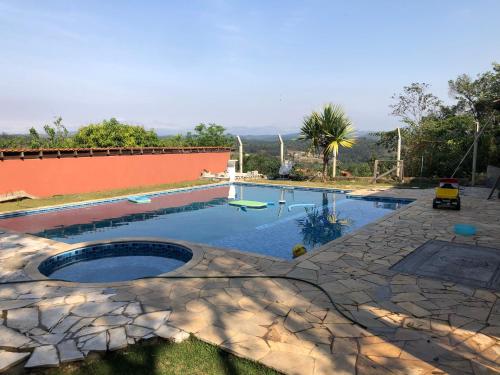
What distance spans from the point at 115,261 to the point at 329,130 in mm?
12800

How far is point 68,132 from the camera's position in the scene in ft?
74.8

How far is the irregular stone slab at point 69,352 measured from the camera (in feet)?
10.9

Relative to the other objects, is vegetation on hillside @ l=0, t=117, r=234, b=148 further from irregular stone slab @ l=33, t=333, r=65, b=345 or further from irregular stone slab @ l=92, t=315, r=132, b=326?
irregular stone slab @ l=33, t=333, r=65, b=345

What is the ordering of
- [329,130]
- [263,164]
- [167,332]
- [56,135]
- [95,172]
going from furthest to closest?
[56,135], [263,164], [329,130], [95,172], [167,332]

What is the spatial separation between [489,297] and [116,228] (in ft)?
28.7

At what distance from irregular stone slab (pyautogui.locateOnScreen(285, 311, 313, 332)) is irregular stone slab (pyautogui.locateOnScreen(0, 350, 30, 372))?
8.37 ft

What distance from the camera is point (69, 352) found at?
341 centimetres

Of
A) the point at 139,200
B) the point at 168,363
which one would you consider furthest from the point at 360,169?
the point at 168,363

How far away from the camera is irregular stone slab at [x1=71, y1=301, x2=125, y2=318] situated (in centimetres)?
420

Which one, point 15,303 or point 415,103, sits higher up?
point 415,103

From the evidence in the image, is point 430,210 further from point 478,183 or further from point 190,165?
point 190,165

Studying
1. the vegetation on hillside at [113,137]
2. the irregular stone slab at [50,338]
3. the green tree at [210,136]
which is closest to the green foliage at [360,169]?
the green tree at [210,136]

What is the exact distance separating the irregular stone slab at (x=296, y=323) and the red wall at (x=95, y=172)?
41.4 ft

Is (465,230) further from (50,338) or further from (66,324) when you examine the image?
(50,338)
